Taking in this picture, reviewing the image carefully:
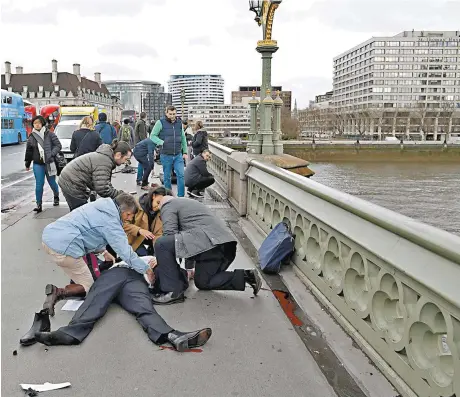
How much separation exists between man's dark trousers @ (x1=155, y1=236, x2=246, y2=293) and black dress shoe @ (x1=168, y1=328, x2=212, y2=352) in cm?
96

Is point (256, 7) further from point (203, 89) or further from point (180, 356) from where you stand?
point (203, 89)

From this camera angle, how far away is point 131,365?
3293 millimetres

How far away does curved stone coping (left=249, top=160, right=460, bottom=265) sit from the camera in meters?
2.45

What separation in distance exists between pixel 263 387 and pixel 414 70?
466ft

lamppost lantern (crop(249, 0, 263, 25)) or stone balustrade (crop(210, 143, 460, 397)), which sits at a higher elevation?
lamppost lantern (crop(249, 0, 263, 25))

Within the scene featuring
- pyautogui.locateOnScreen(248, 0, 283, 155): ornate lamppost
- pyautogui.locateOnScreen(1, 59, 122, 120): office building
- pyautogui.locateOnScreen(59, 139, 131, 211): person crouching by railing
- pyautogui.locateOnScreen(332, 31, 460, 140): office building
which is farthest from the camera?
pyautogui.locateOnScreen(332, 31, 460, 140): office building

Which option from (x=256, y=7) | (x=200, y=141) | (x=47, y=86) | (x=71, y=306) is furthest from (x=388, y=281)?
(x=47, y=86)

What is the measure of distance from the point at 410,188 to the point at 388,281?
136 ft

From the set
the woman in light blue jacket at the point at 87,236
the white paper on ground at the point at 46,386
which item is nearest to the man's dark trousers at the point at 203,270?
the woman in light blue jacket at the point at 87,236

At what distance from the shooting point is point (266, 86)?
10.9 m

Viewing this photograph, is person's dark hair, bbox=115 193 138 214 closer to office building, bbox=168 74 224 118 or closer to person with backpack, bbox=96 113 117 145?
person with backpack, bbox=96 113 117 145

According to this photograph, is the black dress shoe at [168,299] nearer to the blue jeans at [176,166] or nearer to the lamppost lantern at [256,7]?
the blue jeans at [176,166]

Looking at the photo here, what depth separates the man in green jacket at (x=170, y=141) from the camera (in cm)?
942

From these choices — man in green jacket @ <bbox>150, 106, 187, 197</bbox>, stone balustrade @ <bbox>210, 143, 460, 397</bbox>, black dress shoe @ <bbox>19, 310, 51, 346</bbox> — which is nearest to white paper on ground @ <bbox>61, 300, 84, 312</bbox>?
black dress shoe @ <bbox>19, 310, 51, 346</bbox>
